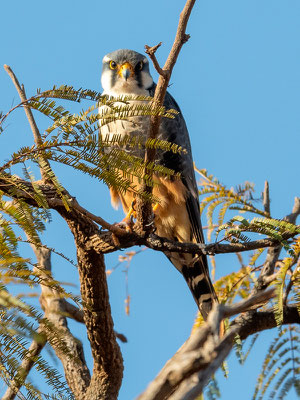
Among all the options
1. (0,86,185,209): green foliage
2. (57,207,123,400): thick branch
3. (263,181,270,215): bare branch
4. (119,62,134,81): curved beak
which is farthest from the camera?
(119,62,134,81): curved beak

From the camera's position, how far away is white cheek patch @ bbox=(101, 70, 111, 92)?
18.2 ft

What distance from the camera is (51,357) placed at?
8.34ft

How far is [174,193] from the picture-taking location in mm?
4984

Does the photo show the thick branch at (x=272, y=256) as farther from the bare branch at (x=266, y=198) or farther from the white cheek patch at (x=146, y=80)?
the white cheek patch at (x=146, y=80)

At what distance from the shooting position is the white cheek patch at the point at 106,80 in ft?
18.2

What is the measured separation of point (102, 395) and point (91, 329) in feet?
1.63

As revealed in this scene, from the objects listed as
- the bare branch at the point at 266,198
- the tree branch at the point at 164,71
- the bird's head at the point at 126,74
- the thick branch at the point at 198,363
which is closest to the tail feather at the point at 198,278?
the bare branch at the point at 266,198

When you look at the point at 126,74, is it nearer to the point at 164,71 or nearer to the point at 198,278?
the point at 198,278

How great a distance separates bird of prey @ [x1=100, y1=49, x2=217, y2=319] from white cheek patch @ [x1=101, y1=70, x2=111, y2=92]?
0.06 feet

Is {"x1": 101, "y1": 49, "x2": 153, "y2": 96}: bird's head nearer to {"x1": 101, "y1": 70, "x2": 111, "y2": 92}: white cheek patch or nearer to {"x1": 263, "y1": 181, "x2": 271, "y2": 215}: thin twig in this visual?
{"x1": 101, "y1": 70, "x2": 111, "y2": 92}: white cheek patch

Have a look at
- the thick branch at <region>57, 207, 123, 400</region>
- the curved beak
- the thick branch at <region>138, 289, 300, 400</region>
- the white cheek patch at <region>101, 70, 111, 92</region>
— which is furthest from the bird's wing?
the thick branch at <region>138, 289, 300, 400</region>

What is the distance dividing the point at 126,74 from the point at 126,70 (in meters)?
0.05

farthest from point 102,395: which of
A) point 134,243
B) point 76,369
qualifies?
point 134,243

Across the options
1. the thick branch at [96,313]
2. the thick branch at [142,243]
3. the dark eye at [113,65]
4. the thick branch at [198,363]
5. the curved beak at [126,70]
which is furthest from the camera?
the dark eye at [113,65]
